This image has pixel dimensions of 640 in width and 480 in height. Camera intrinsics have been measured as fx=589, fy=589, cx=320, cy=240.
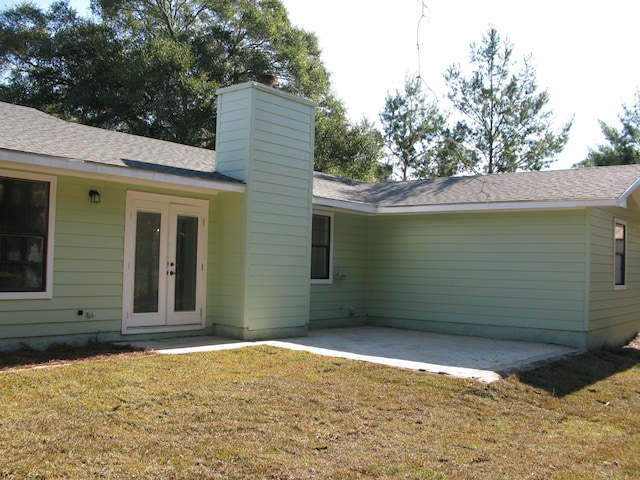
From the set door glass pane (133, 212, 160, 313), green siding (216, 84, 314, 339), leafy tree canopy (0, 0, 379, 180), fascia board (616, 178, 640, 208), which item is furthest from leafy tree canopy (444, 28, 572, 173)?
door glass pane (133, 212, 160, 313)

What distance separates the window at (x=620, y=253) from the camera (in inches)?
440

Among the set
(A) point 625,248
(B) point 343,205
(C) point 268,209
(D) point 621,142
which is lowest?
(A) point 625,248

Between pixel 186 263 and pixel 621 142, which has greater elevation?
pixel 621 142

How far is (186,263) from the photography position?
889cm

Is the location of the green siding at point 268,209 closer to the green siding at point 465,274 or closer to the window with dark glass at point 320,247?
the window with dark glass at point 320,247

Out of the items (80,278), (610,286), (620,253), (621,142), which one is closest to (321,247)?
(80,278)

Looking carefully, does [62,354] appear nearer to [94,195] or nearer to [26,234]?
[26,234]

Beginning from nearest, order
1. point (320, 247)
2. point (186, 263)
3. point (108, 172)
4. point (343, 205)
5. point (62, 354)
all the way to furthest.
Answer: point (62, 354) < point (108, 172) < point (186, 263) < point (343, 205) < point (320, 247)

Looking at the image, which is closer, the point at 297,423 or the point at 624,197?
the point at 297,423

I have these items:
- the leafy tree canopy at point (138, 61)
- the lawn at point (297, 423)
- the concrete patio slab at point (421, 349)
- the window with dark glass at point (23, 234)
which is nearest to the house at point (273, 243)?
the window with dark glass at point (23, 234)

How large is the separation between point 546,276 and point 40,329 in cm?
776

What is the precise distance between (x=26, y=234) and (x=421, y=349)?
5.49 meters

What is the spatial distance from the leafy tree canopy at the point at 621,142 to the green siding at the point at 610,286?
54.5 ft

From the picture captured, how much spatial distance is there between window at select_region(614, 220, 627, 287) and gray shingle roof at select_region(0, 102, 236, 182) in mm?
7443
